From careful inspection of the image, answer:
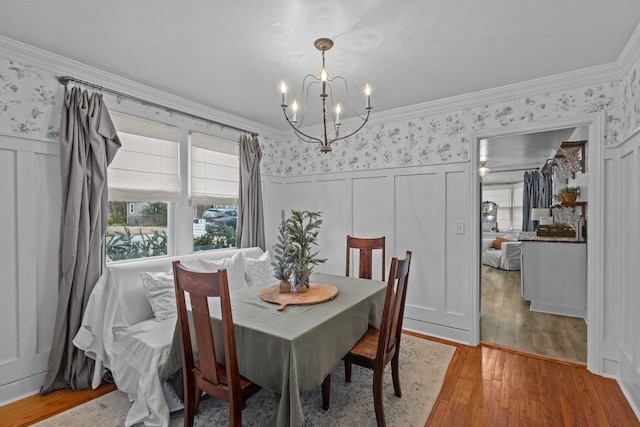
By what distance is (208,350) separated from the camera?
5.44ft

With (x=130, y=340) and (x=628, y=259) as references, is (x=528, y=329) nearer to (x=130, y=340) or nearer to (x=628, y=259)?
(x=628, y=259)

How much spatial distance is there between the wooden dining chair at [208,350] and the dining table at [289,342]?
0.11 metres

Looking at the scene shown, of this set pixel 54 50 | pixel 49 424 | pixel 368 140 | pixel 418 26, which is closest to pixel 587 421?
pixel 418 26

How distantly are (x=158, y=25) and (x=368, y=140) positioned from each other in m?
2.49

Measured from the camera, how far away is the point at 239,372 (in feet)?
5.63

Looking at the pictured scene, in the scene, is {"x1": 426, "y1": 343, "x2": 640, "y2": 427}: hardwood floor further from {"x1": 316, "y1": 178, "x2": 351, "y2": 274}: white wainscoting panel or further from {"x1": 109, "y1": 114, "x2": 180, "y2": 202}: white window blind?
{"x1": 109, "y1": 114, "x2": 180, "y2": 202}: white window blind

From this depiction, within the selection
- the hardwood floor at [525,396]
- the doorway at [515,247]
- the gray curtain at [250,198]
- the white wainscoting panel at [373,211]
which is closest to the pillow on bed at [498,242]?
the doorway at [515,247]

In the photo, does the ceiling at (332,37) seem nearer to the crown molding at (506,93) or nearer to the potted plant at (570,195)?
the crown molding at (506,93)

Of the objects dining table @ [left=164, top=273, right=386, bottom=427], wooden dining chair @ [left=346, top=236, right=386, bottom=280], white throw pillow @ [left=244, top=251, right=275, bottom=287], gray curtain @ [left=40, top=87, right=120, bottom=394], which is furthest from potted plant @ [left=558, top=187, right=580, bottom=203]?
gray curtain @ [left=40, top=87, right=120, bottom=394]

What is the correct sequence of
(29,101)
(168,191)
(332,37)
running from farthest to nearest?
(168,191), (29,101), (332,37)

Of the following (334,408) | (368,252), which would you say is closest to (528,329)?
(368,252)

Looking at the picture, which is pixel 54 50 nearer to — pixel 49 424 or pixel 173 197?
pixel 173 197

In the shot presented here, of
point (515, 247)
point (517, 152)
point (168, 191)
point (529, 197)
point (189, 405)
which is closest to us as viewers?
point (189, 405)

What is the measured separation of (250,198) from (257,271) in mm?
1080
